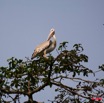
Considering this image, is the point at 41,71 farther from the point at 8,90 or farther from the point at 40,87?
the point at 8,90

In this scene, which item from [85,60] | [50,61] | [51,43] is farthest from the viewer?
[51,43]

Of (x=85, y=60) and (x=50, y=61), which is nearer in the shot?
(x=50, y=61)

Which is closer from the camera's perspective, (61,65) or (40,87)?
(61,65)

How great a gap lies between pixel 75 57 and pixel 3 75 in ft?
8.07

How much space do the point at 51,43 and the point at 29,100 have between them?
5232 mm

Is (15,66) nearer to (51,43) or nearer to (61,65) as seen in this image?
(61,65)

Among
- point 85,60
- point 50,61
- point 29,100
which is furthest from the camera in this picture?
point 29,100

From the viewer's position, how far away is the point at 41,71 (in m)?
9.05

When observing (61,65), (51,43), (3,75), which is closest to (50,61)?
(61,65)

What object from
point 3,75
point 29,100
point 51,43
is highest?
point 51,43

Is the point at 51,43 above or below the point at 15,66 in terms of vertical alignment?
above

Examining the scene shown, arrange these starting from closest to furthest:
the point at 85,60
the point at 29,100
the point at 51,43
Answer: the point at 85,60
the point at 29,100
the point at 51,43

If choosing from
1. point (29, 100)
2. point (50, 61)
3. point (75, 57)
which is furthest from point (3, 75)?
point (75, 57)

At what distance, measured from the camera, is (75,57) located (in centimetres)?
863
